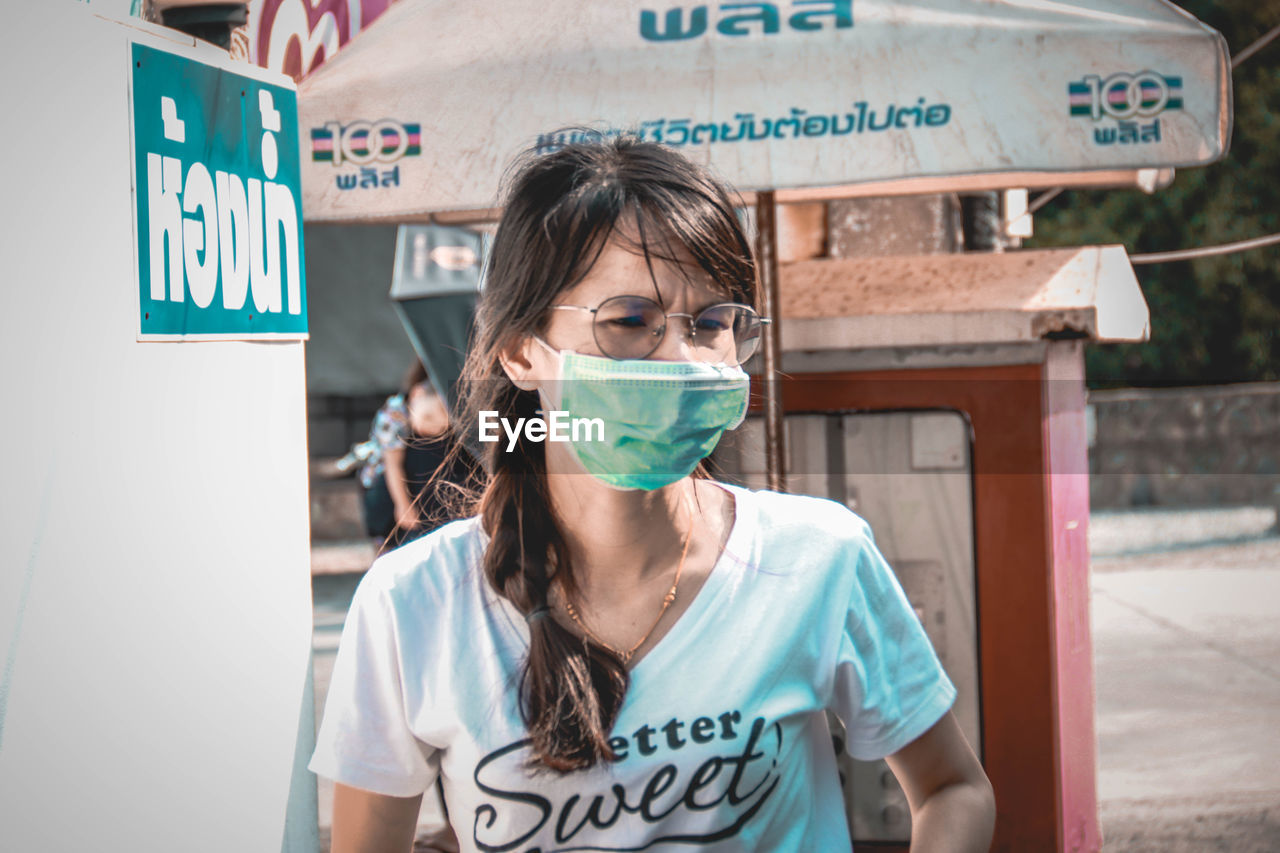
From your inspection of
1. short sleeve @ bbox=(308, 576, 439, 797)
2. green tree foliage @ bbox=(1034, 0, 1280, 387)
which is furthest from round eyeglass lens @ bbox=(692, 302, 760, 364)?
green tree foliage @ bbox=(1034, 0, 1280, 387)

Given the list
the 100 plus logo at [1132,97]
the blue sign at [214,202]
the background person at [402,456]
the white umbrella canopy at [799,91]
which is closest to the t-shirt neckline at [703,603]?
the blue sign at [214,202]

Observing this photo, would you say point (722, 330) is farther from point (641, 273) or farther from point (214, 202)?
point (214, 202)

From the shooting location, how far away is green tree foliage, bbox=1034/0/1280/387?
1273 centimetres

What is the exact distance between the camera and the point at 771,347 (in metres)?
3.11

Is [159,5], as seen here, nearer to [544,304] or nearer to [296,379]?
[296,379]

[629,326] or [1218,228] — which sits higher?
[1218,228]

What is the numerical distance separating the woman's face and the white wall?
1.00 meters

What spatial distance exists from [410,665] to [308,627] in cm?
125

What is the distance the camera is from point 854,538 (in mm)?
1518

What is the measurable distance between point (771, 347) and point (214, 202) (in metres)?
1.38

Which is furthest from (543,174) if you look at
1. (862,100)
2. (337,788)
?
(862,100)

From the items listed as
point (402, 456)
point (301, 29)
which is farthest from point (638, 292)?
point (402, 456)

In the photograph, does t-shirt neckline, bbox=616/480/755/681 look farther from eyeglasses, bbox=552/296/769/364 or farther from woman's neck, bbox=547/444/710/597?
eyeglasses, bbox=552/296/769/364
